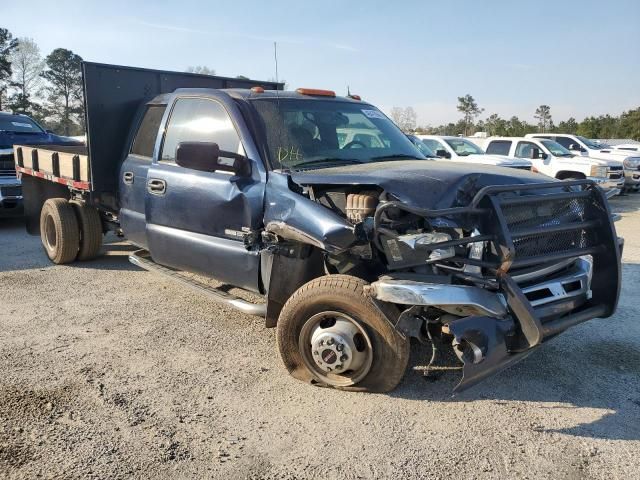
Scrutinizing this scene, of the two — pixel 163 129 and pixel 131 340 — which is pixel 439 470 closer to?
pixel 131 340

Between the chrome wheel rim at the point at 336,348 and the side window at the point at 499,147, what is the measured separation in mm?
12945

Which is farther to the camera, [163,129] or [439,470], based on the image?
[163,129]

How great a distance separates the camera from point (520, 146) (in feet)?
49.9

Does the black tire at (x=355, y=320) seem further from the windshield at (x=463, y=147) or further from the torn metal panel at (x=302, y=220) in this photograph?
the windshield at (x=463, y=147)

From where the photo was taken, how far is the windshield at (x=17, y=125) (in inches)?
409

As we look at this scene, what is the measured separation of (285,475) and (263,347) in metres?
1.64

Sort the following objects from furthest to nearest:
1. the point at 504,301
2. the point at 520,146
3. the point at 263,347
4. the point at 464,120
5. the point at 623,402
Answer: the point at 464,120 → the point at 520,146 → the point at 263,347 → the point at 623,402 → the point at 504,301

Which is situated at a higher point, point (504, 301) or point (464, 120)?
point (464, 120)

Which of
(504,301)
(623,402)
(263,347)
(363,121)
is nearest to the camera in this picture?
(504,301)

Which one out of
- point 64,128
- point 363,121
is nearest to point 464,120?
point 64,128

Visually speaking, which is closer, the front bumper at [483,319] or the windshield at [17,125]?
the front bumper at [483,319]

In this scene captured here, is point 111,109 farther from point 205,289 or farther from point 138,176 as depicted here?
point 205,289

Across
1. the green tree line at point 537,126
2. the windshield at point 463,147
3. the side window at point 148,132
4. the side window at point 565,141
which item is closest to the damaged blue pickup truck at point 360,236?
the side window at point 148,132

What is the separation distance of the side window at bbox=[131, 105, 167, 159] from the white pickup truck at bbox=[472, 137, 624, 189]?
37.6 feet
